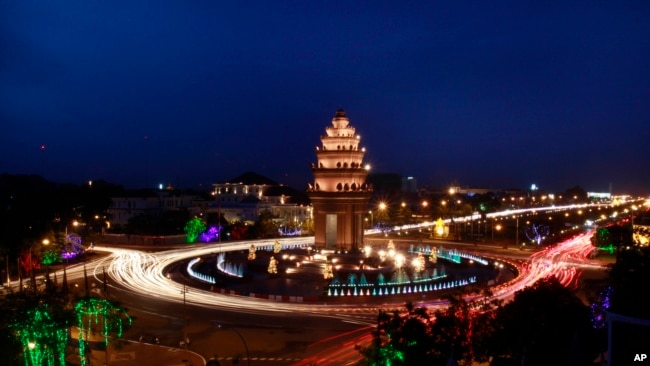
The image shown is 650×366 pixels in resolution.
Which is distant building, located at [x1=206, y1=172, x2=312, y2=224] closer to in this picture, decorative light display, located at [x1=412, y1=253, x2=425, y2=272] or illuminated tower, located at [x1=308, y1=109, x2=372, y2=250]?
illuminated tower, located at [x1=308, y1=109, x2=372, y2=250]

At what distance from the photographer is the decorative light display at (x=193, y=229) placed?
64688mm

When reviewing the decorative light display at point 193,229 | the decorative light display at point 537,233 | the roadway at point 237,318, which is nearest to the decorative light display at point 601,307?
the roadway at point 237,318

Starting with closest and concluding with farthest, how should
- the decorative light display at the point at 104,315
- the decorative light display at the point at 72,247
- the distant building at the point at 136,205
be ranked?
1. the decorative light display at the point at 104,315
2. the decorative light display at the point at 72,247
3. the distant building at the point at 136,205

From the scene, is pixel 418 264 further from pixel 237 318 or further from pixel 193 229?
pixel 193 229

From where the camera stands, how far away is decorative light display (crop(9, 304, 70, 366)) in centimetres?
1956

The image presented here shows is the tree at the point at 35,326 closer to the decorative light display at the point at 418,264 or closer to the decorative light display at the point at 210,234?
the decorative light display at the point at 418,264

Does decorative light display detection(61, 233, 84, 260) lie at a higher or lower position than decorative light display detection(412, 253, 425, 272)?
higher

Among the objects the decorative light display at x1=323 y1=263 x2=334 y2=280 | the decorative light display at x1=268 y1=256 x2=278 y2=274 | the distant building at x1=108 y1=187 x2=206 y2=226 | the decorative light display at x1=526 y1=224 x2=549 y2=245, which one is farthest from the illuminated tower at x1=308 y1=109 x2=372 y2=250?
the distant building at x1=108 y1=187 x2=206 y2=226

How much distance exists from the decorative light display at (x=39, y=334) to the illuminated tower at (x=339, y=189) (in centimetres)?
2867

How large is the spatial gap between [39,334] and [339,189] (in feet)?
98.0

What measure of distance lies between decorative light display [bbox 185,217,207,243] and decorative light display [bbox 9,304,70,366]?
44.4 meters

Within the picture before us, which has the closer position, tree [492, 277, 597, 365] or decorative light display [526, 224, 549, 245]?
tree [492, 277, 597, 365]

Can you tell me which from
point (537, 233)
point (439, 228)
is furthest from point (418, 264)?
point (537, 233)

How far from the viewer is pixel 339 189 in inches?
1853
